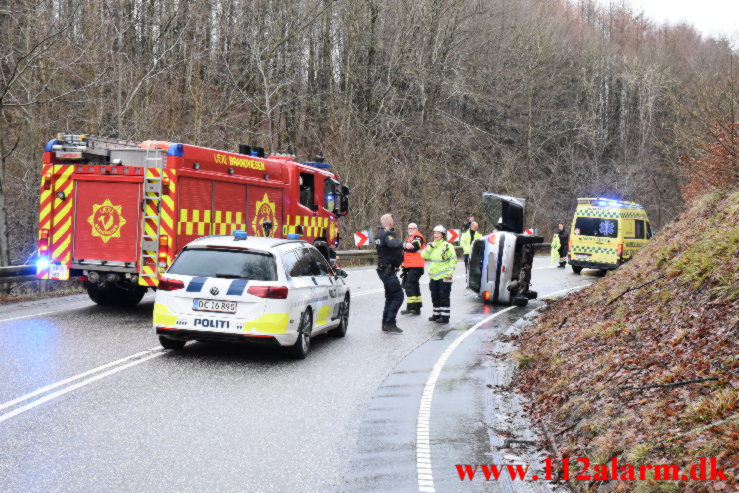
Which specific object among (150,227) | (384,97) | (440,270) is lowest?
(440,270)

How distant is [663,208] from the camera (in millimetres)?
53344

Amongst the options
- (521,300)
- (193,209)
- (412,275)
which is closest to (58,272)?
(193,209)

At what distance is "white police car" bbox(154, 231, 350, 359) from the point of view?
9070mm

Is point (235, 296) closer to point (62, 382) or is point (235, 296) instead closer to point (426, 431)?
point (62, 382)

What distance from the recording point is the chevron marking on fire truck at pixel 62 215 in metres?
13.2

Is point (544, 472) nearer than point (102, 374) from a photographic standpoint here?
Yes

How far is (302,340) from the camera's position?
9680mm

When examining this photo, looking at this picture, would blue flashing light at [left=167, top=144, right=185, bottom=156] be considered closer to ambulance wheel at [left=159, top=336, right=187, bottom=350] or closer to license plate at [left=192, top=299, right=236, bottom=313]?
ambulance wheel at [left=159, top=336, right=187, bottom=350]

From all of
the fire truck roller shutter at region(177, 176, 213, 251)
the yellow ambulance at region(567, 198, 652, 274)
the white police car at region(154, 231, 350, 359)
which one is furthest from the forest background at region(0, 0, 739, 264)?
the white police car at region(154, 231, 350, 359)

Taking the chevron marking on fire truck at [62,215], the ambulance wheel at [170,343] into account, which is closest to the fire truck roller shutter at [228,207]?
the chevron marking on fire truck at [62,215]

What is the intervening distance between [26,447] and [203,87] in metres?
26.5

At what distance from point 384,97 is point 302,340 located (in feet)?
92.0

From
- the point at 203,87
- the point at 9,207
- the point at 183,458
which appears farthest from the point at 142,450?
the point at 203,87

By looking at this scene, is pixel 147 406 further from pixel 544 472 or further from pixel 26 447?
pixel 544 472
